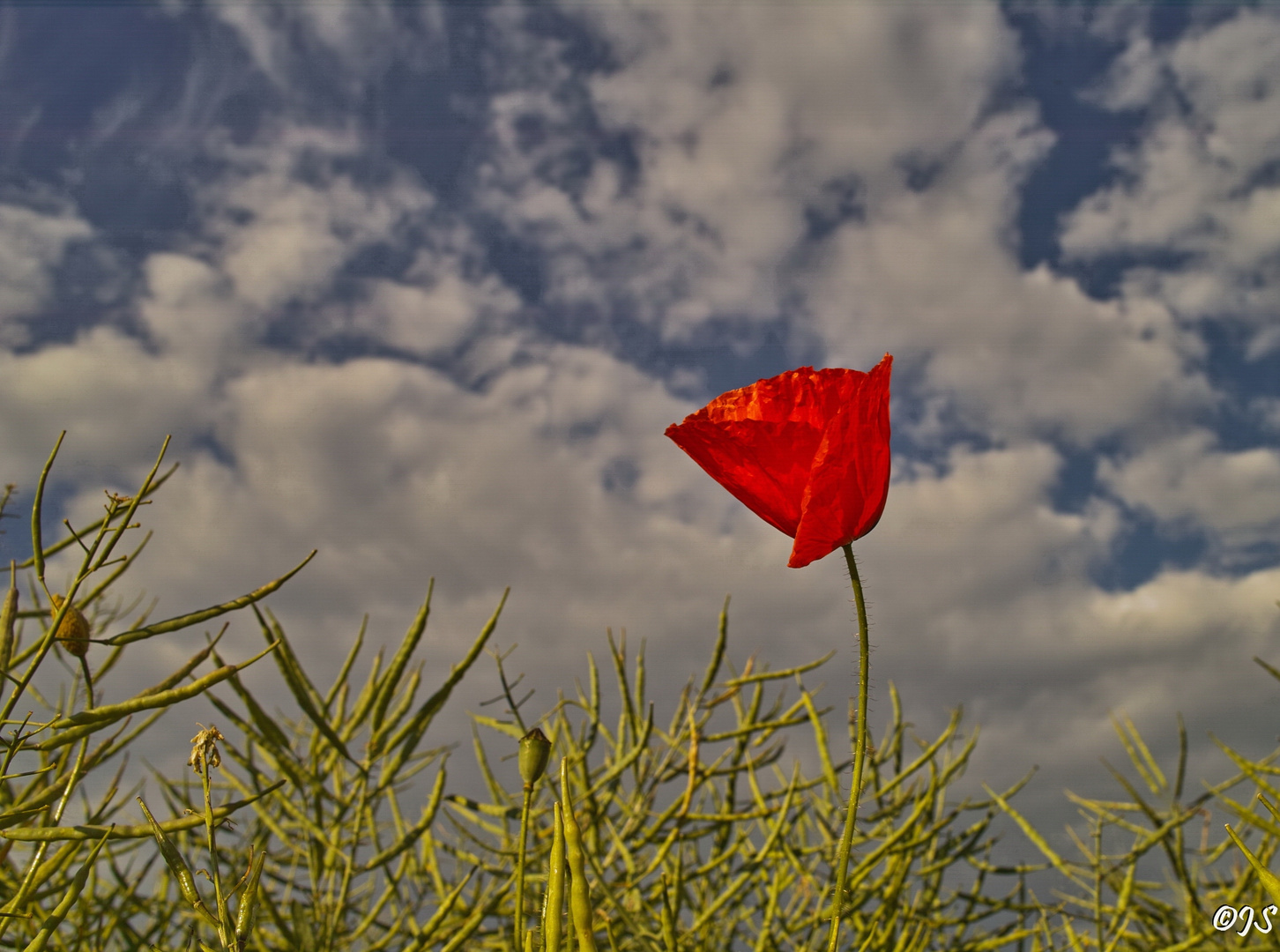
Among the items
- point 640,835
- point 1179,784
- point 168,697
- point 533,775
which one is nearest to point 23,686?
point 168,697

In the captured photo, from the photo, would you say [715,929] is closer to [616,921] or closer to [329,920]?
[616,921]

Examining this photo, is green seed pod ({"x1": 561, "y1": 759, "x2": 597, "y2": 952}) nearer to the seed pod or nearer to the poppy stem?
the poppy stem

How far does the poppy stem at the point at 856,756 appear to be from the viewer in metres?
0.75

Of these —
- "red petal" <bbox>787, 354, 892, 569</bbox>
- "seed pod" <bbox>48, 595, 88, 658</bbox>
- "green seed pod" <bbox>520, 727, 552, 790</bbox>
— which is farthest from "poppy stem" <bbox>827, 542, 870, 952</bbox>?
"seed pod" <bbox>48, 595, 88, 658</bbox>

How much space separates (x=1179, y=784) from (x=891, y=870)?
2.44 ft

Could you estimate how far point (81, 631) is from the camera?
103cm

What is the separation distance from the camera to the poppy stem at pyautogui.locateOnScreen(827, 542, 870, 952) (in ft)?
2.47

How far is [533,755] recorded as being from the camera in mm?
1008

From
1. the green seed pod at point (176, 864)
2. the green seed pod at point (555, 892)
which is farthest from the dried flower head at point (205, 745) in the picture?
the green seed pod at point (555, 892)

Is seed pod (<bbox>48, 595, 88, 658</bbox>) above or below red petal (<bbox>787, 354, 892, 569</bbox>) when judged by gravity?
below

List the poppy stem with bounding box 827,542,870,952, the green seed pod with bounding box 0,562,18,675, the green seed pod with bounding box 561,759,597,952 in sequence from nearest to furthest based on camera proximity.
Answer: the green seed pod with bounding box 561,759,597,952 < the poppy stem with bounding box 827,542,870,952 < the green seed pod with bounding box 0,562,18,675

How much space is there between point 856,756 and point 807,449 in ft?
1.52

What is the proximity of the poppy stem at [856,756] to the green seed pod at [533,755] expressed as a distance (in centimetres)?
34

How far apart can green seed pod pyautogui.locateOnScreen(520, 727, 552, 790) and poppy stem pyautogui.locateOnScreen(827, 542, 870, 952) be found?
337 mm
